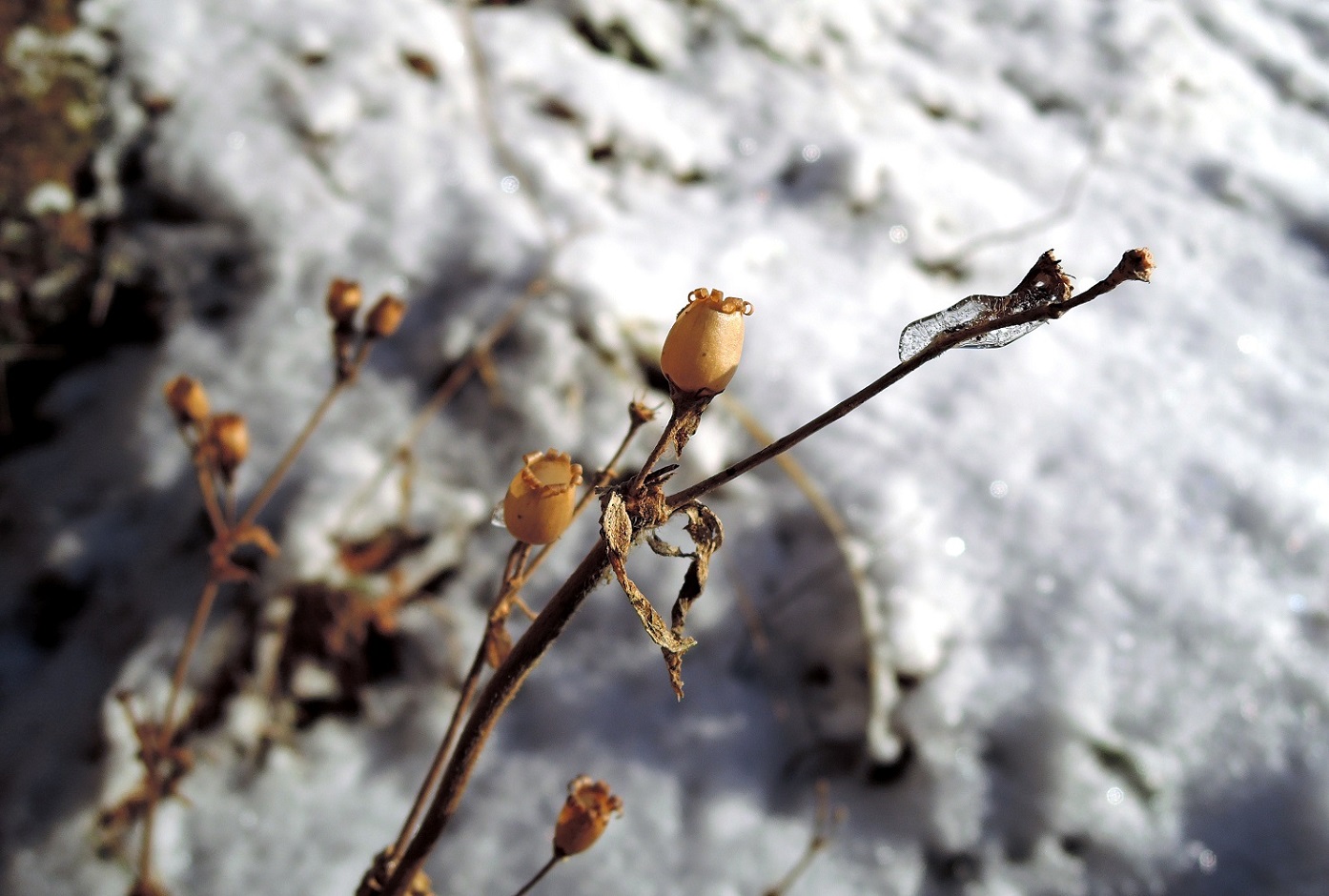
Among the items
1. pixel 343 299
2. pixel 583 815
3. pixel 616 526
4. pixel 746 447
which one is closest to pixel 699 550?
pixel 616 526

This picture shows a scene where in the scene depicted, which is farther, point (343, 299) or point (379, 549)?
point (379, 549)

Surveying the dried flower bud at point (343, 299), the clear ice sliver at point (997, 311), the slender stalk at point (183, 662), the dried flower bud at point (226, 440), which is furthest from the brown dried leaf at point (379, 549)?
the clear ice sliver at point (997, 311)

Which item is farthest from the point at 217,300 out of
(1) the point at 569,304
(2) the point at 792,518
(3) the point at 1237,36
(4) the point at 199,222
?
(3) the point at 1237,36

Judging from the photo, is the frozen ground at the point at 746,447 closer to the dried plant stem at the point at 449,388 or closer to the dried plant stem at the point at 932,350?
the dried plant stem at the point at 449,388

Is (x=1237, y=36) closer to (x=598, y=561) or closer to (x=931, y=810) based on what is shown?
(x=931, y=810)

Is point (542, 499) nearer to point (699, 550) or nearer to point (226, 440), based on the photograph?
point (699, 550)

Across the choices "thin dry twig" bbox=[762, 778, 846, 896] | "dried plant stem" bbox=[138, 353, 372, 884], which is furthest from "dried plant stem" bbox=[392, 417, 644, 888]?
"thin dry twig" bbox=[762, 778, 846, 896]
